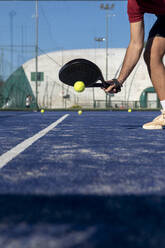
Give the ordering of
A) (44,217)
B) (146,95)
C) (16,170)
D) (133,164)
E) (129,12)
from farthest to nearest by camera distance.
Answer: (146,95)
(129,12)
(133,164)
(16,170)
(44,217)

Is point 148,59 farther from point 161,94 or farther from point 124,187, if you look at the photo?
point 124,187

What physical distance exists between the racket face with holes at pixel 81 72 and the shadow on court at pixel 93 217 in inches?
124

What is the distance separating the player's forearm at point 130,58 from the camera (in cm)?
438

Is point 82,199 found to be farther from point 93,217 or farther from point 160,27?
point 160,27

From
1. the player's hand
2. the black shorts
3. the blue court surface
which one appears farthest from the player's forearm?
the blue court surface

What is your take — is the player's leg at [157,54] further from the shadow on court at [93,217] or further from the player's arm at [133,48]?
the shadow on court at [93,217]

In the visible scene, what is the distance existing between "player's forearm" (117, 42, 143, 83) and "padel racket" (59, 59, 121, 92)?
0.28 m

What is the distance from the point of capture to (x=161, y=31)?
4.56 metres

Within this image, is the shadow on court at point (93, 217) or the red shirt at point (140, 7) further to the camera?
the red shirt at point (140, 7)

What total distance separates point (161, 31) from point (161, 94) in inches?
33.4

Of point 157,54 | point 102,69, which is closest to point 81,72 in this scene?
point 157,54

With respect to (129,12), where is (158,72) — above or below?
below

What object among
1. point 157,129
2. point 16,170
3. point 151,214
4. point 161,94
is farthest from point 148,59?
point 151,214

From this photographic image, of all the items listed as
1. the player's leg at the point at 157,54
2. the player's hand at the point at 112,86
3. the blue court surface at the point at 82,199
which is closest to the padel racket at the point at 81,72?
the player's hand at the point at 112,86
